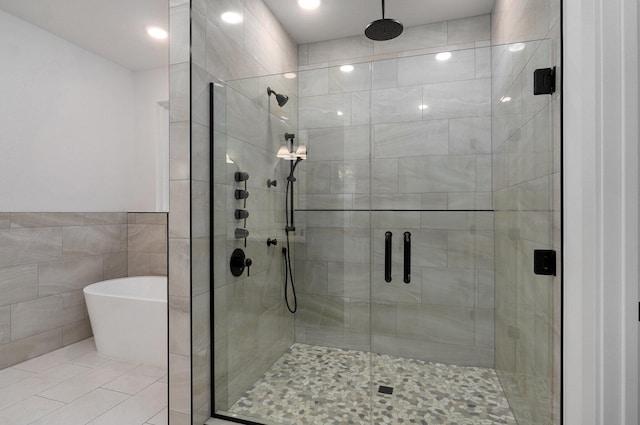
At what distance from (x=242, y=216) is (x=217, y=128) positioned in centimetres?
51

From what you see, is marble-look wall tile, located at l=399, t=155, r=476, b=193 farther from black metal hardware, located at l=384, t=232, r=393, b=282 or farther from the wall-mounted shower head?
the wall-mounted shower head

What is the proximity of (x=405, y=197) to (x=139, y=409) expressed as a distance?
1984 millimetres

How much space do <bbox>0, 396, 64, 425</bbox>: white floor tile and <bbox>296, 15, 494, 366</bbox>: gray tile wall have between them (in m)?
1.71

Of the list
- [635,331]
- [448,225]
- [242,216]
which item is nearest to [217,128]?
[242,216]

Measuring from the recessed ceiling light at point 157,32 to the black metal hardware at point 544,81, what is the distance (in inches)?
110

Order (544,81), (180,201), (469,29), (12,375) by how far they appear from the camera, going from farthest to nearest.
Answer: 1. (469,29)
2. (12,375)
3. (180,201)
4. (544,81)

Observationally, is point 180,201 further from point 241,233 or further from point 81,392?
point 81,392

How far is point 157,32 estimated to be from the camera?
3.01 meters

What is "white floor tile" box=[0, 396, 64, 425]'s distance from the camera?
192 cm

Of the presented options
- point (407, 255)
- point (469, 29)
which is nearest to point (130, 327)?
point (407, 255)

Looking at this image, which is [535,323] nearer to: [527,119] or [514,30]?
[527,119]

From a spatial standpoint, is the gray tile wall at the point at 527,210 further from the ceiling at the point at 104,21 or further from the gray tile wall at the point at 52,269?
the gray tile wall at the point at 52,269

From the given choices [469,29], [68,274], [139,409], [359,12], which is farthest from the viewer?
[68,274]

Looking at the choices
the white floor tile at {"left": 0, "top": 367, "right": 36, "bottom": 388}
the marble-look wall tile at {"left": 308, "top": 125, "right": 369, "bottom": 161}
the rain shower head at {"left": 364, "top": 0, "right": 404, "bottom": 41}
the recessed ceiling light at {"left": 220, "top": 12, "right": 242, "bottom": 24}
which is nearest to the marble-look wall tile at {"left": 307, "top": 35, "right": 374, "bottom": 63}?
the rain shower head at {"left": 364, "top": 0, "right": 404, "bottom": 41}
